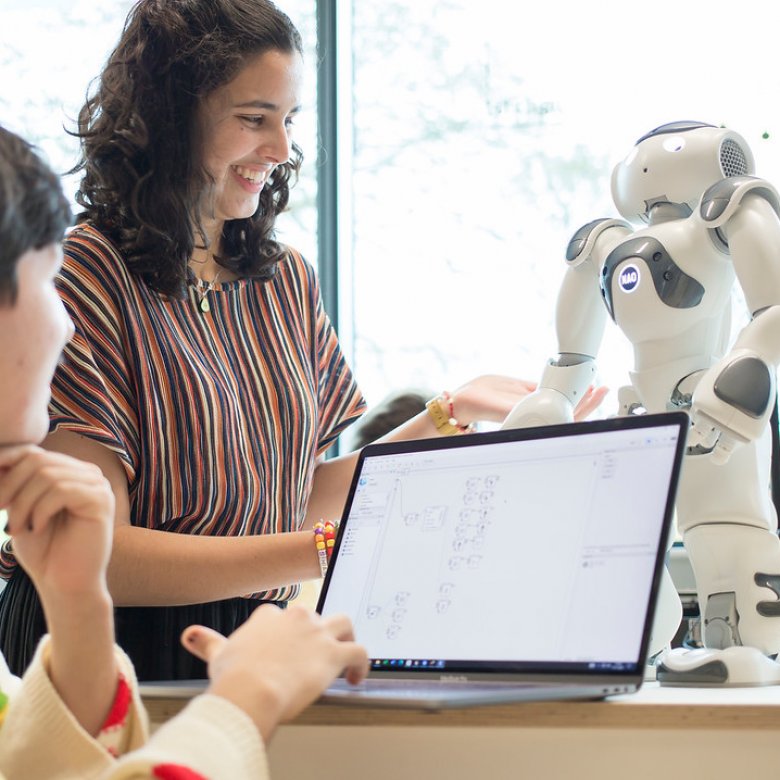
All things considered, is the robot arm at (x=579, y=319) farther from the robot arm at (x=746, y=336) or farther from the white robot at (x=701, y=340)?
the robot arm at (x=746, y=336)

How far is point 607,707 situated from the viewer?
825 mm

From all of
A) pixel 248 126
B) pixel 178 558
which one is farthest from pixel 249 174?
pixel 178 558

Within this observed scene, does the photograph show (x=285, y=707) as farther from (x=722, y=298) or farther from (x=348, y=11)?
(x=348, y=11)

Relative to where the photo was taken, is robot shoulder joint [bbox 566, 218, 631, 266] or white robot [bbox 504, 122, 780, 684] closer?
white robot [bbox 504, 122, 780, 684]

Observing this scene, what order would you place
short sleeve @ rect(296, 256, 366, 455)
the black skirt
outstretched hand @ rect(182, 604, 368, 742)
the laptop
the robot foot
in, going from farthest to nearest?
1. short sleeve @ rect(296, 256, 366, 455)
2. the black skirt
3. the robot foot
4. the laptop
5. outstretched hand @ rect(182, 604, 368, 742)

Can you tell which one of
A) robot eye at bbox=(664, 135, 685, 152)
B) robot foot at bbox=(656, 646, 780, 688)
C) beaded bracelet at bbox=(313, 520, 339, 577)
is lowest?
robot foot at bbox=(656, 646, 780, 688)

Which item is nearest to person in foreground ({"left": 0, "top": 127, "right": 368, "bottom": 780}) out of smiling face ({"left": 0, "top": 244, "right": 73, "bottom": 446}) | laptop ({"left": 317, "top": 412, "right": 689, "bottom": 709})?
smiling face ({"left": 0, "top": 244, "right": 73, "bottom": 446})

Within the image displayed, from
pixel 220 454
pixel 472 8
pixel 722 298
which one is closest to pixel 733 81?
pixel 472 8

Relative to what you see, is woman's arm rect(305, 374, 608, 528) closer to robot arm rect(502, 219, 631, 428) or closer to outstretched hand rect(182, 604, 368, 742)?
robot arm rect(502, 219, 631, 428)

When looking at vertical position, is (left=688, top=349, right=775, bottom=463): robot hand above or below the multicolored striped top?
above

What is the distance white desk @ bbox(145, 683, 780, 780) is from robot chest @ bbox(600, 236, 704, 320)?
1.41ft

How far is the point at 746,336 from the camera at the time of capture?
1.09 meters

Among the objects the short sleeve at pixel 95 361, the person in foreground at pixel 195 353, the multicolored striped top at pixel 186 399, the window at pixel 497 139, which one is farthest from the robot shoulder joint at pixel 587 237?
the window at pixel 497 139

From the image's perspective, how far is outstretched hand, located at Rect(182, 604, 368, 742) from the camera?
0.72 m
